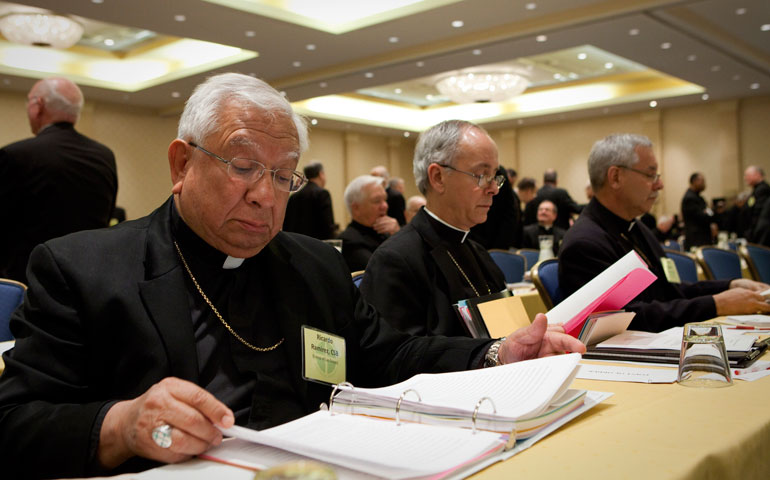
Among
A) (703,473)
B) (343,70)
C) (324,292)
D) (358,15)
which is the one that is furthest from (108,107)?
(703,473)

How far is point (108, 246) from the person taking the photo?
4.34 feet

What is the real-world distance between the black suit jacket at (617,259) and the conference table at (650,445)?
1.22 meters

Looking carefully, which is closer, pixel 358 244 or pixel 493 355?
pixel 493 355

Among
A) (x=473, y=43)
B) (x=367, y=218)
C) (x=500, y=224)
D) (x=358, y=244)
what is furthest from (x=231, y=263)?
(x=473, y=43)

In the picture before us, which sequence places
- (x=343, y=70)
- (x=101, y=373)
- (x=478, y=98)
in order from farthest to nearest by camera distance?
(x=478, y=98) → (x=343, y=70) → (x=101, y=373)

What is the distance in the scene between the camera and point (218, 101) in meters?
1.38

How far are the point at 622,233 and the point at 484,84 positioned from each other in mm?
9770

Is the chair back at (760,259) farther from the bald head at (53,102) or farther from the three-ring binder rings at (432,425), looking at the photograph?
the bald head at (53,102)

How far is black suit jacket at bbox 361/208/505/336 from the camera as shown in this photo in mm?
2104

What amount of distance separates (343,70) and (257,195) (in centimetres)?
977

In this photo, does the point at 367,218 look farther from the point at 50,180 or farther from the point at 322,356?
the point at 322,356

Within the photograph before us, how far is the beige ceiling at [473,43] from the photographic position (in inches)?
320

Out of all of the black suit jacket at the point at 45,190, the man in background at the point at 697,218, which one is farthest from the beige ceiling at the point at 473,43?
the black suit jacket at the point at 45,190

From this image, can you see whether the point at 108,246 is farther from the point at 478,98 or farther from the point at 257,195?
the point at 478,98
